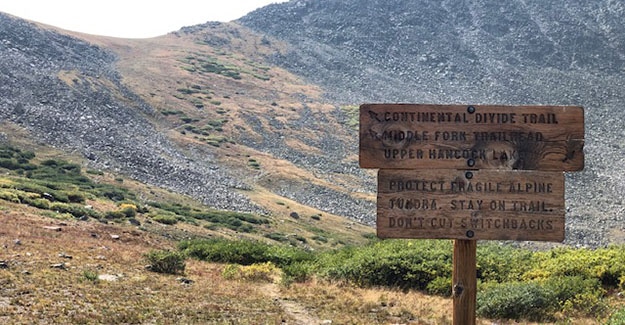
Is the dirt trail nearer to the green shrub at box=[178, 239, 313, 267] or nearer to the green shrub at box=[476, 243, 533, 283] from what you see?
the green shrub at box=[178, 239, 313, 267]

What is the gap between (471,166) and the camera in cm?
596

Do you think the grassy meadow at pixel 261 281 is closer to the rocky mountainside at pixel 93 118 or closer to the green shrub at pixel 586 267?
the green shrub at pixel 586 267

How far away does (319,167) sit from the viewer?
5469 cm

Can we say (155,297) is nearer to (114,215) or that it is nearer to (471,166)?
(471,166)

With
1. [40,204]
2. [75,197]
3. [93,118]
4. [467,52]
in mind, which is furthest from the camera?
[467,52]

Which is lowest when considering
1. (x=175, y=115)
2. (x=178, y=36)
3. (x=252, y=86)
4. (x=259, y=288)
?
(x=259, y=288)

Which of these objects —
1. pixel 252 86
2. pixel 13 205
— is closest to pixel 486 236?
pixel 13 205

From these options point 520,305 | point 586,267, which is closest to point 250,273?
point 520,305

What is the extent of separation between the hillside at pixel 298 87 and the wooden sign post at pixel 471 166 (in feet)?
109

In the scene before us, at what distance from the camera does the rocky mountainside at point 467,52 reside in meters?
78.2

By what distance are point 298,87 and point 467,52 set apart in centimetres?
3034

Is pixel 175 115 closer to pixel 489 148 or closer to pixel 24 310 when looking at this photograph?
pixel 24 310

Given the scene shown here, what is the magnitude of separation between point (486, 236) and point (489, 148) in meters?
0.84

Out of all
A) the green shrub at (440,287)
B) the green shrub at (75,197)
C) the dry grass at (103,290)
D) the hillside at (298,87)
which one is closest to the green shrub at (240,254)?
the dry grass at (103,290)
